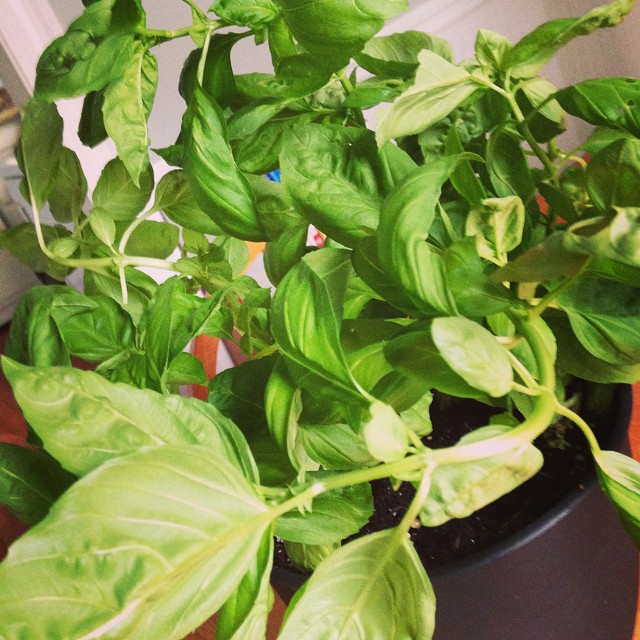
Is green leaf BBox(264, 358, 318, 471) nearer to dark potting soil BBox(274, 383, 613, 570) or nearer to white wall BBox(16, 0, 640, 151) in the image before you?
dark potting soil BBox(274, 383, 613, 570)

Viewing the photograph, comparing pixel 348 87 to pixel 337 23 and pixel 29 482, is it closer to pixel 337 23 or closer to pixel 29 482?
pixel 337 23

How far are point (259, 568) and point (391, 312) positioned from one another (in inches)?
6.7

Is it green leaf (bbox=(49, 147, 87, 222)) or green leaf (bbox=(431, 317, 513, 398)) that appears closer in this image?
green leaf (bbox=(431, 317, 513, 398))

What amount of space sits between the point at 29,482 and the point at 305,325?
14cm

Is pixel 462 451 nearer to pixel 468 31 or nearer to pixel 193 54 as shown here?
pixel 193 54

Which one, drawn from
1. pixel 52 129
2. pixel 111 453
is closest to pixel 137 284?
pixel 52 129

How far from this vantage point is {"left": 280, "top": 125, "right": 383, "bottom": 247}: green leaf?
26 centimetres

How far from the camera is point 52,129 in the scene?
1.05ft

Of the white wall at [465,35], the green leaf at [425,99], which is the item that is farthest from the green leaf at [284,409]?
the white wall at [465,35]

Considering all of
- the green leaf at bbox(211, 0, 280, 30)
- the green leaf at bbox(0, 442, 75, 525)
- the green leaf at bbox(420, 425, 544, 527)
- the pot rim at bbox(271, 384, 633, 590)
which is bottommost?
the pot rim at bbox(271, 384, 633, 590)

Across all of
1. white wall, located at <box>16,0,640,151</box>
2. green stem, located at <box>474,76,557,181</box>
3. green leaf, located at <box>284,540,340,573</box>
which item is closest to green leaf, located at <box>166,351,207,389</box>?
green leaf, located at <box>284,540,340,573</box>

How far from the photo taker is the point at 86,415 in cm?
19

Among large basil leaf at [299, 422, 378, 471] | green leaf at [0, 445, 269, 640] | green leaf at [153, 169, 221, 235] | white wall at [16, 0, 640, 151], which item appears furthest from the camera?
white wall at [16, 0, 640, 151]

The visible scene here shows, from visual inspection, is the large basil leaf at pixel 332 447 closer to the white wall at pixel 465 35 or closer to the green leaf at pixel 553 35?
the green leaf at pixel 553 35
